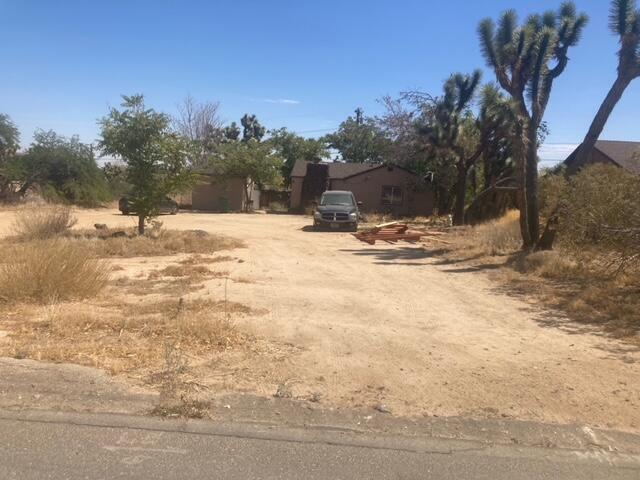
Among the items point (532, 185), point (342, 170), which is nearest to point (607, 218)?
point (532, 185)

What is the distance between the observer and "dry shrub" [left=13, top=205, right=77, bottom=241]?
16.7 meters

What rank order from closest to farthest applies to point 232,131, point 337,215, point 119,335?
point 119,335
point 337,215
point 232,131

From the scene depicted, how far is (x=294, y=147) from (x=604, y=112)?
4158cm

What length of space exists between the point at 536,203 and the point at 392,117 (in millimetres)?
22954

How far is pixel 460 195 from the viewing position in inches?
1171

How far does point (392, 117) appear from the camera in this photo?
3697 centimetres

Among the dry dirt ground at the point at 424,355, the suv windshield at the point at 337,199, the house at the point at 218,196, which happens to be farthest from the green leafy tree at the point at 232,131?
the dry dirt ground at the point at 424,355

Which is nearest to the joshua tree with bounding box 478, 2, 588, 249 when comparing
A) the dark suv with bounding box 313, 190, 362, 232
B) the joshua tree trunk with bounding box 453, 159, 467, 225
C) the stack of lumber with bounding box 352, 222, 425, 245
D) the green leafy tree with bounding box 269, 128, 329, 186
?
the stack of lumber with bounding box 352, 222, 425, 245

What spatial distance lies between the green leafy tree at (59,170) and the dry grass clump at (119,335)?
108ft

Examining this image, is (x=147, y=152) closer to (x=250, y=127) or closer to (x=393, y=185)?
(x=393, y=185)

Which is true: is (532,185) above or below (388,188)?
below

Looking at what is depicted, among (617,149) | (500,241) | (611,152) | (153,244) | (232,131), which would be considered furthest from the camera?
→ (232,131)

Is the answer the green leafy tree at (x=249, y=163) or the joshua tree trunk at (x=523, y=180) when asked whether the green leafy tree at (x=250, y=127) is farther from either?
the joshua tree trunk at (x=523, y=180)

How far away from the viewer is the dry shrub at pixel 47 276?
782cm
